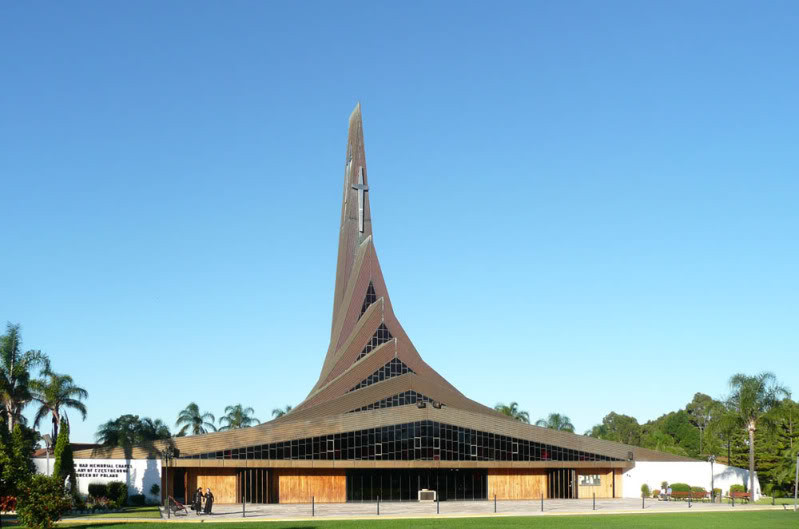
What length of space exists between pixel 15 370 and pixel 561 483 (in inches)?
1352

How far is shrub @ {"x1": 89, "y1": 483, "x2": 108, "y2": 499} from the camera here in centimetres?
4716

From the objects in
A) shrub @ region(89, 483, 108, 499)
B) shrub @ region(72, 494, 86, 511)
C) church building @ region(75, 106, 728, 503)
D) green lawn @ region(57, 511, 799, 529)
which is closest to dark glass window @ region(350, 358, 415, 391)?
church building @ region(75, 106, 728, 503)

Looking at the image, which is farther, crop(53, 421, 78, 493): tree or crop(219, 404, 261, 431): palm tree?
crop(219, 404, 261, 431): palm tree

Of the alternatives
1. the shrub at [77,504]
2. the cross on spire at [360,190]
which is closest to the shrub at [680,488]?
the cross on spire at [360,190]

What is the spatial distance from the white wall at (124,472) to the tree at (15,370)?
5513 millimetres

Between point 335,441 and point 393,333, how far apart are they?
19293 mm

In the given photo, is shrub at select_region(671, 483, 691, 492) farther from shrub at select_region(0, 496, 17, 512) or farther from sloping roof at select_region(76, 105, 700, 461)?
shrub at select_region(0, 496, 17, 512)

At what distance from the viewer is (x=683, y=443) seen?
4737 inches

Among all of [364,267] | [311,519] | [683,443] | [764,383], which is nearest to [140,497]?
[311,519]

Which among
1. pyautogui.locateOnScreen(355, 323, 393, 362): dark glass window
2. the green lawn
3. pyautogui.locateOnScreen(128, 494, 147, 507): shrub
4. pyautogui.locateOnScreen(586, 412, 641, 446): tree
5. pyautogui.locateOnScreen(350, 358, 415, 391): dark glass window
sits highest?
pyautogui.locateOnScreen(355, 323, 393, 362): dark glass window

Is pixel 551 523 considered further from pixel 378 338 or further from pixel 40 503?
pixel 378 338

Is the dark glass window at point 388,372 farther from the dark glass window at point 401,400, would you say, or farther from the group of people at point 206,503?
the group of people at point 206,503

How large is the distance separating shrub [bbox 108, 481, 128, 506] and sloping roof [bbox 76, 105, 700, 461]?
2217 mm

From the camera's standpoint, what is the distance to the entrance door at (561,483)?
179 feet
